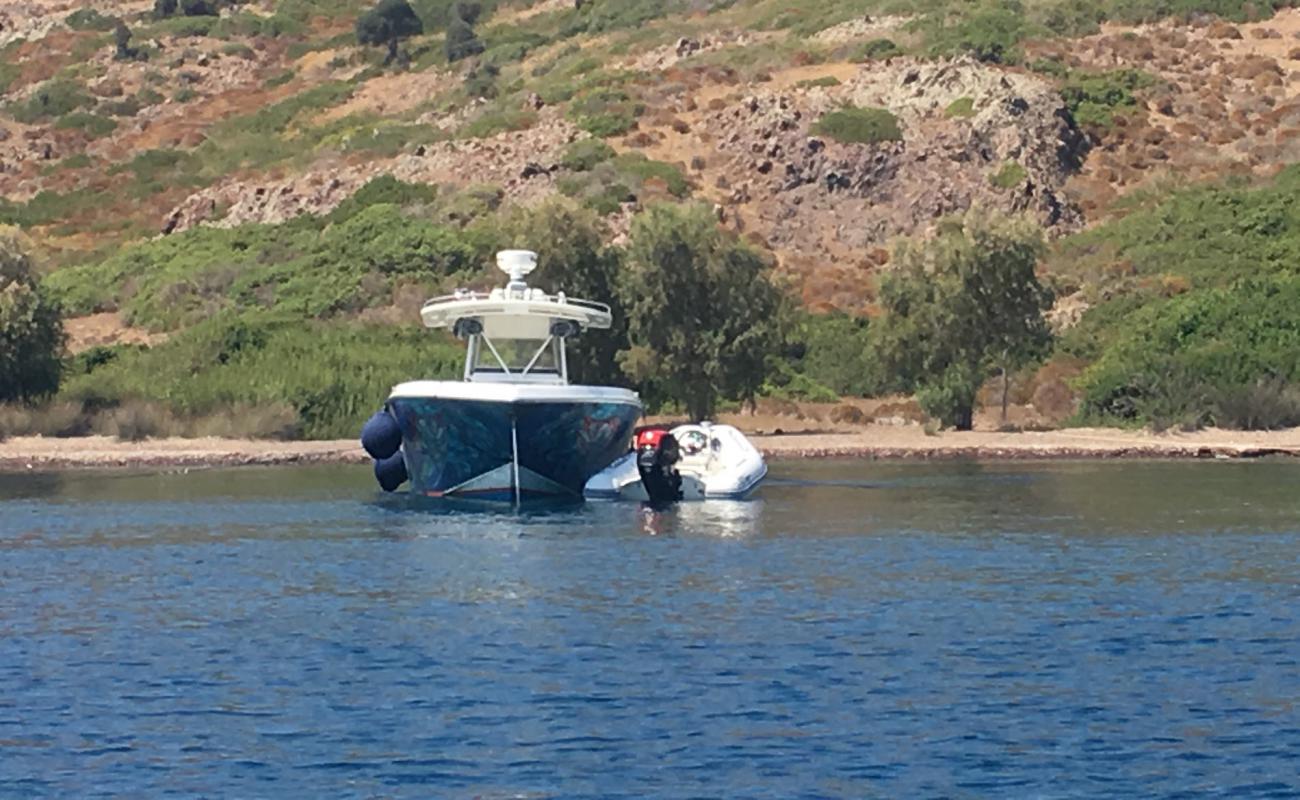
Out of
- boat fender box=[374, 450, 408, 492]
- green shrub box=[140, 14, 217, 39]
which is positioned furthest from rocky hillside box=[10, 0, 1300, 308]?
boat fender box=[374, 450, 408, 492]

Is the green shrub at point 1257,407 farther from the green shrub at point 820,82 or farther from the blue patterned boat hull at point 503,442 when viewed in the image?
the green shrub at point 820,82

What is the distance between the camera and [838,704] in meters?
21.1

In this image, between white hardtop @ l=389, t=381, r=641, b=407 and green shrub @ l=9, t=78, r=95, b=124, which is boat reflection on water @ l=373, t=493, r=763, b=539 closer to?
white hardtop @ l=389, t=381, r=641, b=407

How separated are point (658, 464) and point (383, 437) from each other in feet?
19.4

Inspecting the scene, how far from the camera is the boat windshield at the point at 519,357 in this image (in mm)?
44406

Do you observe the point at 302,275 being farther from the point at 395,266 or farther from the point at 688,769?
the point at 688,769

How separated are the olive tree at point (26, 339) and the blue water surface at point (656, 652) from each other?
65.3ft

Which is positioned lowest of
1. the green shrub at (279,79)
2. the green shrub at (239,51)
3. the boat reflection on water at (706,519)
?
the boat reflection on water at (706,519)

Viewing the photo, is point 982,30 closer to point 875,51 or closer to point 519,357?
point 875,51

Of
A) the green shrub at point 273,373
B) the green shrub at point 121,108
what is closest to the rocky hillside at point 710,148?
the green shrub at point 121,108

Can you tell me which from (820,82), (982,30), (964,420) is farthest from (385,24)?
(964,420)

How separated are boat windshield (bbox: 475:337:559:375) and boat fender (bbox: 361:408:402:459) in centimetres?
231

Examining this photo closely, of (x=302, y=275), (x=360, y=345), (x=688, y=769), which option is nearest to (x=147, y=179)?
(x=302, y=275)

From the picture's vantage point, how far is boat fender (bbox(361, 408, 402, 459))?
45062mm
